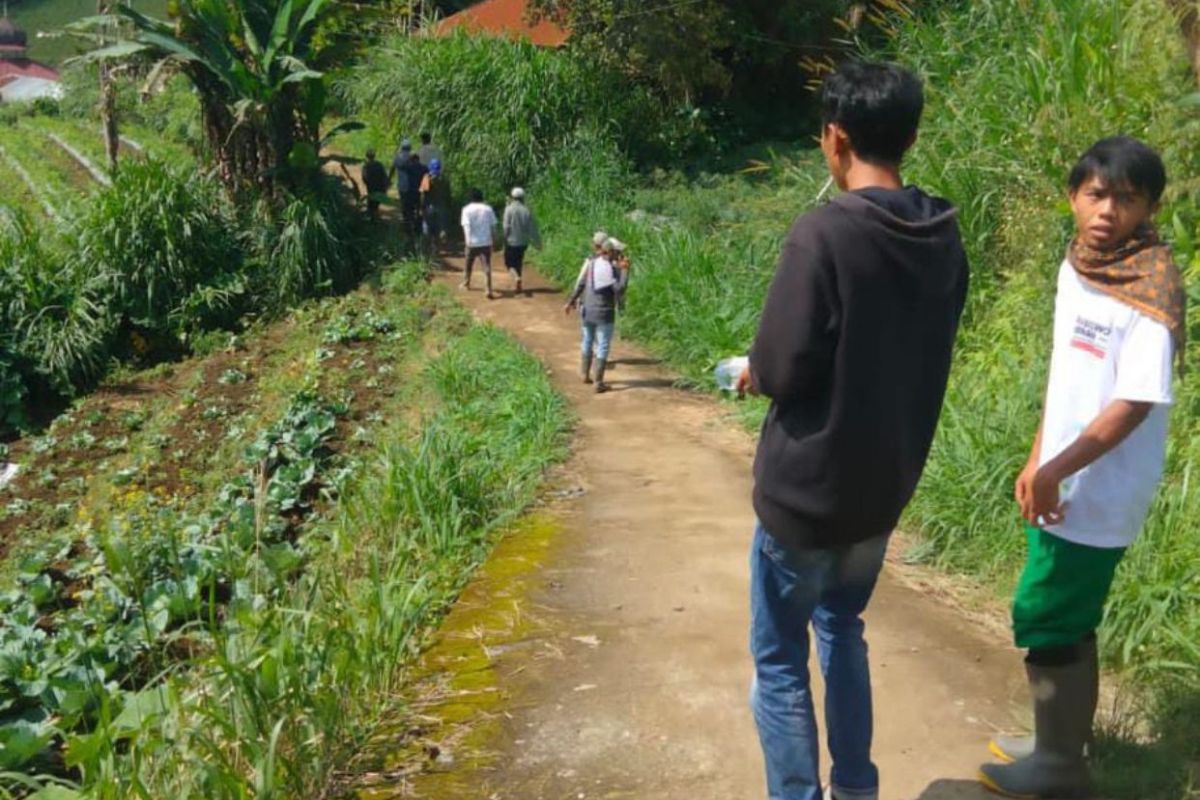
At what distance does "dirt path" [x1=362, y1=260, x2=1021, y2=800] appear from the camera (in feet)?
12.2

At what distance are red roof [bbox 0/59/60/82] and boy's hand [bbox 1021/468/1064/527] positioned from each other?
2699 inches

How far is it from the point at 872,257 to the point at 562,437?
6.07 meters

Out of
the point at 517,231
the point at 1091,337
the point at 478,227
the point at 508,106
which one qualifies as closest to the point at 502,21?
the point at 508,106

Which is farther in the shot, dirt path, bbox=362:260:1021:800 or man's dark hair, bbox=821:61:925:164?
dirt path, bbox=362:260:1021:800

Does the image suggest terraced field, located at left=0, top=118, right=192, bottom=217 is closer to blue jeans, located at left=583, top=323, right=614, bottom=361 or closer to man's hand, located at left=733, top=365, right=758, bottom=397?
blue jeans, located at left=583, top=323, right=614, bottom=361

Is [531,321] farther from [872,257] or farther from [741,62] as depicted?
[872,257]

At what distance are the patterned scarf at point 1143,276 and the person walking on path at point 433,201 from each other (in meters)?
14.3

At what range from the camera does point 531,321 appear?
13.6m

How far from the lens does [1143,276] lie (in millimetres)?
3117

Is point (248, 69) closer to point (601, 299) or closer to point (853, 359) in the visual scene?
point (601, 299)

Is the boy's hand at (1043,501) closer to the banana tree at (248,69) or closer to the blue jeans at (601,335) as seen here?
the blue jeans at (601,335)

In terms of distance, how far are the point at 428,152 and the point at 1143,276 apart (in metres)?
15.3

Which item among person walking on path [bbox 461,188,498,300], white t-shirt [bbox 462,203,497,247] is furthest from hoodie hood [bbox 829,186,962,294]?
white t-shirt [bbox 462,203,497,247]

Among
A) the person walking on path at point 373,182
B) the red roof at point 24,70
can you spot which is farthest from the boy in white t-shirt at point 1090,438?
the red roof at point 24,70
